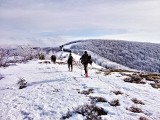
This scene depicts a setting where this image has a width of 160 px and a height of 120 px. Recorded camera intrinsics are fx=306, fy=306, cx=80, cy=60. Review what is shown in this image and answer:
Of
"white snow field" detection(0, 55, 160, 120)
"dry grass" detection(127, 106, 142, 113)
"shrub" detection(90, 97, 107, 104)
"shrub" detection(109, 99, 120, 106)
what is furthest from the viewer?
"shrub" detection(90, 97, 107, 104)

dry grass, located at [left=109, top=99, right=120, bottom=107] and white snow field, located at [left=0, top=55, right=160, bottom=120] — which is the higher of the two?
dry grass, located at [left=109, top=99, right=120, bottom=107]

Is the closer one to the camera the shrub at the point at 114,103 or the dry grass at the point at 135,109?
the dry grass at the point at 135,109

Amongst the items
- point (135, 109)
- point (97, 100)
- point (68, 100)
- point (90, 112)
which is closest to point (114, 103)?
point (97, 100)

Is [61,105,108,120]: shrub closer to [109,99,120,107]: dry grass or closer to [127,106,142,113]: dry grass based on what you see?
[109,99,120,107]: dry grass

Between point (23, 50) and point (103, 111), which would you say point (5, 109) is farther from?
point (23, 50)

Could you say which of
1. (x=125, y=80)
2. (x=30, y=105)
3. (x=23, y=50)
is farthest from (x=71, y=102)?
(x=23, y=50)

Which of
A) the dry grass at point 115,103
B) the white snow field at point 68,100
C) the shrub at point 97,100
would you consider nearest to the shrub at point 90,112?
the white snow field at point 68,100

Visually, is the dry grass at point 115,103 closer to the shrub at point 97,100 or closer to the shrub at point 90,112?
the shrub at point 97,100

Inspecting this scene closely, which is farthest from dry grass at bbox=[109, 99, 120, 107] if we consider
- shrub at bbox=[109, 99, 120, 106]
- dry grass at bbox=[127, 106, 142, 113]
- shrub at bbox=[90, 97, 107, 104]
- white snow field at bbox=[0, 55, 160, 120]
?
dry grass at bbox=[127, 106, 142, 113]

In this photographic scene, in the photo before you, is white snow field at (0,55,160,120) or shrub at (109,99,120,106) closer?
white snow field at (0,55,160,120)

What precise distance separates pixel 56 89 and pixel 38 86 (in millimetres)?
3017

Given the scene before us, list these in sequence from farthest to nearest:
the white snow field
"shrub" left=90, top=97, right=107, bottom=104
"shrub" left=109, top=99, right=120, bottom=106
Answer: "shrub" left=90, top=97, right=107, bottom=104 → "shrub" left=109, top=99, right=120, bottom=106 → the white snow field

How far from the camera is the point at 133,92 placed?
22781 millimetres

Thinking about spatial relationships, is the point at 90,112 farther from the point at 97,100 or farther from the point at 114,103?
the point at 97,100
